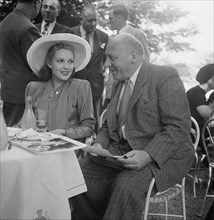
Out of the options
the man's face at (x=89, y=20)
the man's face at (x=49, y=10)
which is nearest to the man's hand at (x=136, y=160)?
the man's face at (x=49, y=10)

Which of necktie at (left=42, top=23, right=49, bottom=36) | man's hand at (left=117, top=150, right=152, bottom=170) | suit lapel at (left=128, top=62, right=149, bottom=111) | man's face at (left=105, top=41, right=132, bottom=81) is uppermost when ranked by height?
necktie at (left=42, top=23, right=49, bottom=36)

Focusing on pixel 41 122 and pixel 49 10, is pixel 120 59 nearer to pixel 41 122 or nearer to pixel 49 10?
pixel 41 122

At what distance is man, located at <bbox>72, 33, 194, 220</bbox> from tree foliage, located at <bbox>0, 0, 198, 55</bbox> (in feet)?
12.4

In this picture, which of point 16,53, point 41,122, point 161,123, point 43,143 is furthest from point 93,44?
point 43,143

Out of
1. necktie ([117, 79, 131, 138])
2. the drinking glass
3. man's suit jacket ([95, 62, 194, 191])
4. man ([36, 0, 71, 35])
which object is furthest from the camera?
man ([36, 0, 71, 35])

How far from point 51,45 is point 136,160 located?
44.7 inches

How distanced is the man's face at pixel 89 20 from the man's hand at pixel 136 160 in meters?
2.33

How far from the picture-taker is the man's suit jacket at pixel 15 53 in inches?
114

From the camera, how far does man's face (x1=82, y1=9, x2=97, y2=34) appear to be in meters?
3.96

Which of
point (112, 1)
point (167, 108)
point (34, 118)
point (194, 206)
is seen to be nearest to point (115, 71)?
point (167, 108)

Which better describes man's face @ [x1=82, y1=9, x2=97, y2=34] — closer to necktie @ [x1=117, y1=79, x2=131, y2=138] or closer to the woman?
the woman

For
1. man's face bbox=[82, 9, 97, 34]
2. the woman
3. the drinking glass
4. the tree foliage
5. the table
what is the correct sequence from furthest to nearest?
the tree foliage
man's face bbox=[82, 9, 97, 34]
the woman
the drinking glass
the table

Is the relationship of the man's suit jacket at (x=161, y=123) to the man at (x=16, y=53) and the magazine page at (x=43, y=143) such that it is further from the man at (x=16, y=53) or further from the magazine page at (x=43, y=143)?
the man at (x=16, y=53)

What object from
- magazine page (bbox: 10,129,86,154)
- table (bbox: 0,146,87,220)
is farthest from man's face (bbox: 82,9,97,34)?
table (bbox: 0,146,87,220)
